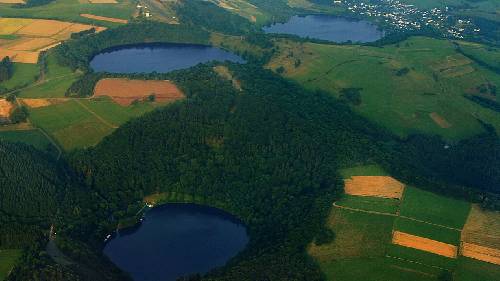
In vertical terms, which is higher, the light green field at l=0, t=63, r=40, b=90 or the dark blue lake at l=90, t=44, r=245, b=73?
the dark blue lake at l=90, t=44, r=245, b=73

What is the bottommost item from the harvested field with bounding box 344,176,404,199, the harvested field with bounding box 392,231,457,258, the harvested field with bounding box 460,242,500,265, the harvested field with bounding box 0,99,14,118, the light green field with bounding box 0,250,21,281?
the light green field with bounding box 0,250,21,281

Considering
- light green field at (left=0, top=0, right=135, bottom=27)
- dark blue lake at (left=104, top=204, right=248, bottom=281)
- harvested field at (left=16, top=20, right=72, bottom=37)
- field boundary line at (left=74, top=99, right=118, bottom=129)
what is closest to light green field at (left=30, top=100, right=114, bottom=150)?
field boundary line at (left=74, top=99, right=118, bottom=129)

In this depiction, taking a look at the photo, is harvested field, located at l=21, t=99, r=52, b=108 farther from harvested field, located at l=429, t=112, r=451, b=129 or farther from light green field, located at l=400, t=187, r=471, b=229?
harvested field, located at l=429, t=112, r=451, b=129

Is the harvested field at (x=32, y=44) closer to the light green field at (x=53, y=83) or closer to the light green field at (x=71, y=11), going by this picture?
the light green field at (x=53, y=83)

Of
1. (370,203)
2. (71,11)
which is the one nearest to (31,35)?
(71,11)

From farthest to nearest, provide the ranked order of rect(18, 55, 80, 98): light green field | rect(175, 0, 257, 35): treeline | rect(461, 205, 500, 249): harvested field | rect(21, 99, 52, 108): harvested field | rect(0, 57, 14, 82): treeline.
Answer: rect(175, 0, 257, 35): treeline, rect(0, 57, 14, 82): treeline, rect(18, 55, 80, 98): light green field, rect(21, 99, 52, 108): harvested field, rect(461, 205, 500, 249): harvested field

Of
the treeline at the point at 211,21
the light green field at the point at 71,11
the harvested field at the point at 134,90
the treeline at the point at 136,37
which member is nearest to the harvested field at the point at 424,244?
the harvested field at the point at 134,90

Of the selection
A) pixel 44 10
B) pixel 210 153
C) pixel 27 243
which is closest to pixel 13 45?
pixel 44 10
